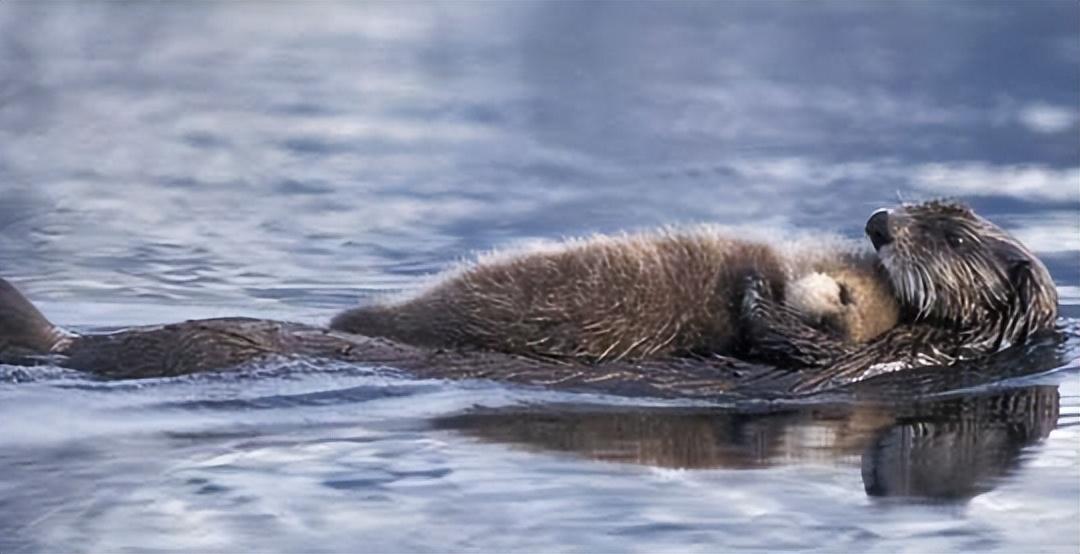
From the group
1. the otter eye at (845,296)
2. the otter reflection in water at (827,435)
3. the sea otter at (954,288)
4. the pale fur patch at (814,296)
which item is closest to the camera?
the otter reflection in water at (827,435)

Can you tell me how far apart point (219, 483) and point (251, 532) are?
447 millimetres

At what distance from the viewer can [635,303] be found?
6758mm

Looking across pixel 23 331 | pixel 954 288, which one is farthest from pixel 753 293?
pixel 23 331

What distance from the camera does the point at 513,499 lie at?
193 inches

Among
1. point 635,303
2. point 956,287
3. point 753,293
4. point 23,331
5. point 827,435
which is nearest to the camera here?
point 827,435

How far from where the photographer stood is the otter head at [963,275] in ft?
22.4

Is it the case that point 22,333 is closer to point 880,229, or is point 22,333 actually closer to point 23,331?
point 23,331

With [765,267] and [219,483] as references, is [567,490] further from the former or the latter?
[765,267]

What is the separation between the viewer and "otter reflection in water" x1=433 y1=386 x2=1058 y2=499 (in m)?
5.36

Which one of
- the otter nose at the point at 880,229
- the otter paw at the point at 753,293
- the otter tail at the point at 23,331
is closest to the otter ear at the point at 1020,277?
the otter nose at the point at 880,229

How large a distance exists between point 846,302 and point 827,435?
38.1 inches

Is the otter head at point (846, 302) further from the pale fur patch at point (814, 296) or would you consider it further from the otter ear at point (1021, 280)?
the otter ear at point (1021, 280)

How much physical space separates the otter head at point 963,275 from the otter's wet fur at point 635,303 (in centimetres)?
10

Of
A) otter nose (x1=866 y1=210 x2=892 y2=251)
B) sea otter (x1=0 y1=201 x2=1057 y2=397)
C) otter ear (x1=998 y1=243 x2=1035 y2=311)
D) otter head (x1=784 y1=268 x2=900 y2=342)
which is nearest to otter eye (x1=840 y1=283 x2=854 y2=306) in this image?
otter head (x1=784 y1=268 x2=900 y2=342)
